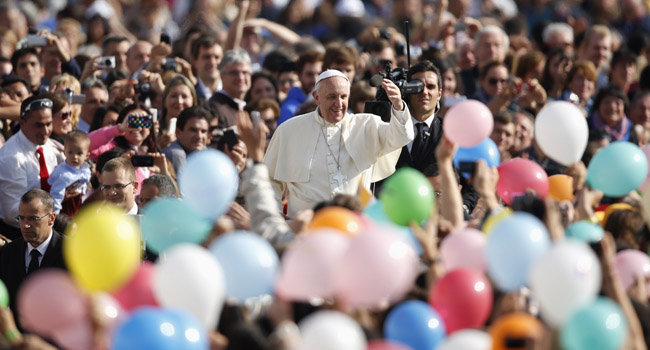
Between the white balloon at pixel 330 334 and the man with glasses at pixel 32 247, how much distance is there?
3.43 m

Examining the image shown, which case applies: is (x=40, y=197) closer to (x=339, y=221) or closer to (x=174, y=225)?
(x=174, y=225)

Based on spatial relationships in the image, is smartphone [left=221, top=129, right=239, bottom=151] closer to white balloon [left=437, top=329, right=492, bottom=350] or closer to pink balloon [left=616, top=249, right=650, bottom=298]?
pink balloon [left=616, top=249, right=650, bottom=298]

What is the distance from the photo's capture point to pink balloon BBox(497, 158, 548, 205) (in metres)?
7.38

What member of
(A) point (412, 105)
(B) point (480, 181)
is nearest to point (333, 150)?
(A) point (412, 105)

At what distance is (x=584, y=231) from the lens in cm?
639

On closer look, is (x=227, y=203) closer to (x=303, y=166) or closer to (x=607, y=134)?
(x=303, y=166)

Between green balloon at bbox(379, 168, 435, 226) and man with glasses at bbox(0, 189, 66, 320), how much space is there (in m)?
2.53

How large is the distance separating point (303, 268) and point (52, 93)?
4699 millimetres

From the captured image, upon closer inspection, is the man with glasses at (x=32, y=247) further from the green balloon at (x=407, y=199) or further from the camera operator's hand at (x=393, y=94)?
the green balloon at (x=407, y=199)

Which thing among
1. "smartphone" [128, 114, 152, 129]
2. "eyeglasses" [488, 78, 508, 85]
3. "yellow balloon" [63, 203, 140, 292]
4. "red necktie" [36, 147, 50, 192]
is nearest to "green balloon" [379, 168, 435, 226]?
"yellow balloon" [63, 203, 140, 292]

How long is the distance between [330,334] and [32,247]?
148 inches

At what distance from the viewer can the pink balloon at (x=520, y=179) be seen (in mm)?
7383

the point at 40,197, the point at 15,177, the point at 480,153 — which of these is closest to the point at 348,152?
the point at 480,153

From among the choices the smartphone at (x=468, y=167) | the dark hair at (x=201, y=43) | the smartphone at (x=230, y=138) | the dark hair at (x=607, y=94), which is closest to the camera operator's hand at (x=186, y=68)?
the dark hair at (x=201, y=43)
